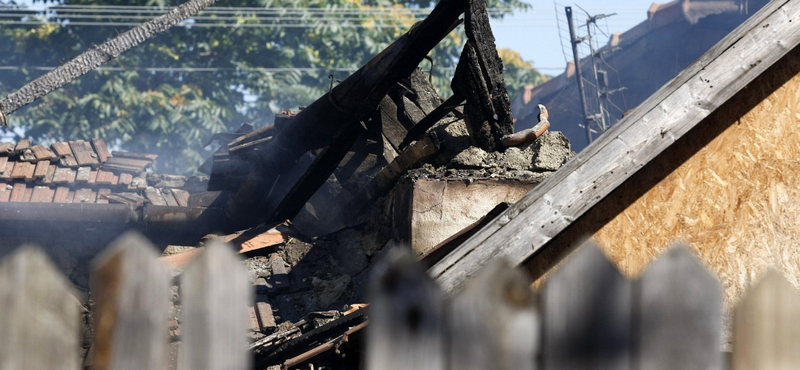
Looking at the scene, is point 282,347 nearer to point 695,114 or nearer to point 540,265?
point 540,265

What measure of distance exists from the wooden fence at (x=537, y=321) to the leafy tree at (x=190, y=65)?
21815 mm

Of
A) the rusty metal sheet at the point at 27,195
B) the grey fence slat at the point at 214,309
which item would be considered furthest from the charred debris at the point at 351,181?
the grey fence slat at the point at 214,309

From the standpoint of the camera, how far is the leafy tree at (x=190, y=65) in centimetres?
2256

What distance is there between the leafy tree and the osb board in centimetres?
2020

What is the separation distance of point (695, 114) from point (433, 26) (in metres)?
3.78

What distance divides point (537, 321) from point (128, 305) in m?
0.82

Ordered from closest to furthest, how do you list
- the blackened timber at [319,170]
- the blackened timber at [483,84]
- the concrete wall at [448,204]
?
1. the concrete wall at [448,204]
2. the blackened timber at [483,84]
3. the blackened timber at [319,170]

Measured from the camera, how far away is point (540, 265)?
3443mm

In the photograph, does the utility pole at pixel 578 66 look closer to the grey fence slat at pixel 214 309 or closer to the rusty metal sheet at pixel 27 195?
the rusty metal sheet at pixel 27 195

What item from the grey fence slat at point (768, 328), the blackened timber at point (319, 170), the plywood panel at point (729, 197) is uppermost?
the blackened timber at point (319, 170)

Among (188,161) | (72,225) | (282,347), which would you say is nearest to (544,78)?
(188,161)

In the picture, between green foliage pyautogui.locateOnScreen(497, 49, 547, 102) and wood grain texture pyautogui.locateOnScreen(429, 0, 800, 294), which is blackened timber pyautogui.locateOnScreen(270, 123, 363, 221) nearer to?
wood grain texture pyautogui.locateOnScreen(429, 0, 800, 294)

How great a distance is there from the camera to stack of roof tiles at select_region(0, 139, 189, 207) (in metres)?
10.3

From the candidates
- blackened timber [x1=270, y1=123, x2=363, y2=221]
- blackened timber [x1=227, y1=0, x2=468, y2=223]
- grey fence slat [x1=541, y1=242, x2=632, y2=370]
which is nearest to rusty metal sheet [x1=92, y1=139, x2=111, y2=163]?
blackened timber [x1=227, y1=0, x2=468, y2=223]
